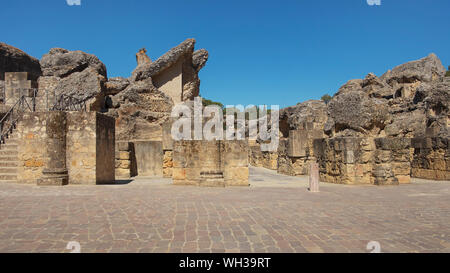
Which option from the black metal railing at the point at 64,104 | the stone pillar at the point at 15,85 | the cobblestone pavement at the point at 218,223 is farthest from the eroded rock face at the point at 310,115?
the stone pillar at the point at 15,85

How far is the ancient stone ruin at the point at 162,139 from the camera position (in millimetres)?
8266

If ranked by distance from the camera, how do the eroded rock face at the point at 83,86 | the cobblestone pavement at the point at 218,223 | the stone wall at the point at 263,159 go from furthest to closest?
the eroded rock face at the point at 83,86 → the stone wall at the point at 263,159 → the cobblestone pavement at the point at 218,223

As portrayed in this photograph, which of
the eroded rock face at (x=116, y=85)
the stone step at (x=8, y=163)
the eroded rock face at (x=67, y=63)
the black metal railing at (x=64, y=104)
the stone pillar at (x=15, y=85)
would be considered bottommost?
the stone step at (x=8, y=163)

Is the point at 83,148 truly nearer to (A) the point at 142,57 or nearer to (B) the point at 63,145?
(B) the point at 63,145

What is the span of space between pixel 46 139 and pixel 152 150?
498 centimetres

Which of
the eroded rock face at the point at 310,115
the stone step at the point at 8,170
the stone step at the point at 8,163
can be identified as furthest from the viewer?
the eroded rock face at the point at 310,115

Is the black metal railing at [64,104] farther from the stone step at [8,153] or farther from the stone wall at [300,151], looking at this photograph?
the stone wall at [300,151]

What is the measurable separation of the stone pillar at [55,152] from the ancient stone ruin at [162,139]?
26 millimetres

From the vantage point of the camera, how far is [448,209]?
16.9ft

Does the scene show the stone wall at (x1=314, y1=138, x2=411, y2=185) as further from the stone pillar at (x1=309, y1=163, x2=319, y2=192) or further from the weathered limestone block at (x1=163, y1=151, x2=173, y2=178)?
the weathered limestone block at (x1=163, y1=151, x2=173, y2=178)

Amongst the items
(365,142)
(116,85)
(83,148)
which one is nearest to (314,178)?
(365,142)

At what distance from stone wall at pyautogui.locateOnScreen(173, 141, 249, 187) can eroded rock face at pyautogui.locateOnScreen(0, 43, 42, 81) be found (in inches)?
704

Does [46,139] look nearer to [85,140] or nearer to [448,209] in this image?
[85,140]
